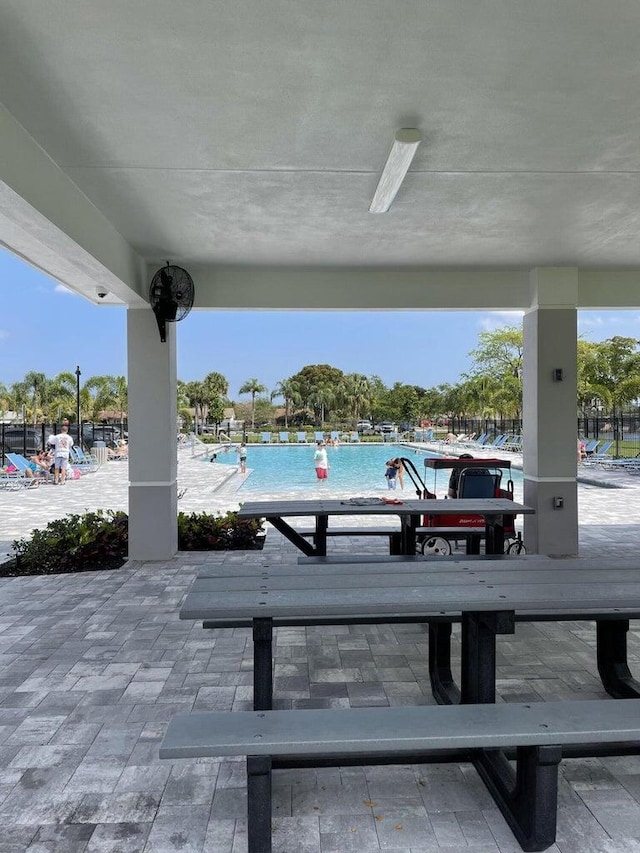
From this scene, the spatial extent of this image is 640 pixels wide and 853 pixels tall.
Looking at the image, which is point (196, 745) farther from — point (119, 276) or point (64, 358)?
point (64, 358)

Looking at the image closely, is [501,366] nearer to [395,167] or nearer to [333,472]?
[333,472]

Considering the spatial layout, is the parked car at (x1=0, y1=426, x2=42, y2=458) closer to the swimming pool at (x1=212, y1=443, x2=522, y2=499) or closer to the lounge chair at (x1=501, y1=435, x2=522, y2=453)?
the swimming pool at (x1=212, y1=443, x2=522, y2=499)

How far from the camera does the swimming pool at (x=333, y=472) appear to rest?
43.0 feet

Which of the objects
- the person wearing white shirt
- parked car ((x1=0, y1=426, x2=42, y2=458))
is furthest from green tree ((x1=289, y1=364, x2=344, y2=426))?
the person wearing white shirt

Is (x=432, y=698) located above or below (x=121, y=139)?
below

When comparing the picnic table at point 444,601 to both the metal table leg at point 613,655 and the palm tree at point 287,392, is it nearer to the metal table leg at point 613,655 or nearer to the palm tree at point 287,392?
the metal table leg at point 613,655

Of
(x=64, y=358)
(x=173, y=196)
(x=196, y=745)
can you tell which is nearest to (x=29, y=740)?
(x=196, y=745)

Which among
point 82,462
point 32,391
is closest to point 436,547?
point 82,462

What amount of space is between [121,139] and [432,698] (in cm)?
322

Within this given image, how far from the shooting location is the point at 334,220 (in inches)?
181

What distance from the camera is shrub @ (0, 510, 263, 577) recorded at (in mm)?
5730

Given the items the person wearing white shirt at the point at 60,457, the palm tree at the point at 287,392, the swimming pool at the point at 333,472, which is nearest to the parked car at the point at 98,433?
the swimming pool at the point at 333,472

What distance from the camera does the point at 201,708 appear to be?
2.93m

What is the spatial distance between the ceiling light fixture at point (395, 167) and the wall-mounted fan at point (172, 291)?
79.4 inches
